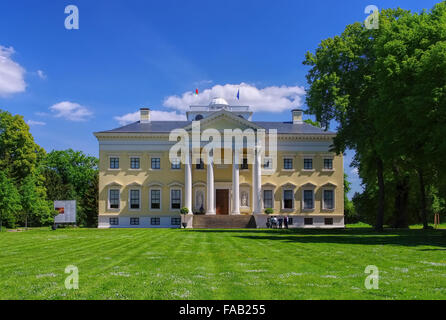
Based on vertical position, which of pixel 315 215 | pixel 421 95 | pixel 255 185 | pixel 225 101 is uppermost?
pixel 225 101

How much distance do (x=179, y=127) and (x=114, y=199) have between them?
447 inches

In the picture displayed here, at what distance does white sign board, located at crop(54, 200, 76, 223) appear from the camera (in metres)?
43.4

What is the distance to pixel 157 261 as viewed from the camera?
14883 mm

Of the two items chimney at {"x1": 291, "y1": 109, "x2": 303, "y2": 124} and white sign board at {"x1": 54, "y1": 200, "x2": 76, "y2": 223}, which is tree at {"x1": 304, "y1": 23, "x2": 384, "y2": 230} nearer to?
chimney at {"x1": 291, "y1": 109, "x2": 303, "y2": 124}

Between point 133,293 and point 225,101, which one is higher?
point 225,101

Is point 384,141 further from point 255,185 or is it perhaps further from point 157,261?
point 255,185

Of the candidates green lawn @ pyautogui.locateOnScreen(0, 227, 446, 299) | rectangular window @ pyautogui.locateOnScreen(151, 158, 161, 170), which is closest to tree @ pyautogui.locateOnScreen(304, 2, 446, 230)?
green lawn @ pyautogui.locateOnScreen(0, 227, 446, 299)

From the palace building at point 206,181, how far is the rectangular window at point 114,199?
0.09m

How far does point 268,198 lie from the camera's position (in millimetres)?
52406

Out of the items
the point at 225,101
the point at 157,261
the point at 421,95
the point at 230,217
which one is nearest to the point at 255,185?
the point at 230,217
